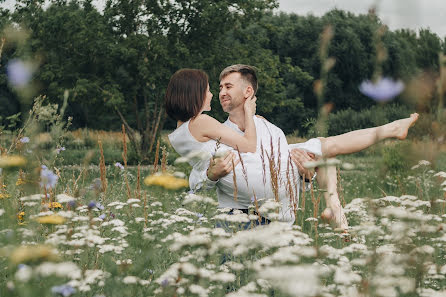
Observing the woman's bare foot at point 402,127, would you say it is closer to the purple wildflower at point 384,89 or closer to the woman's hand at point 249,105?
the woman's hand at point 249,105

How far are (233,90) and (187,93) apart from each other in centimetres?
41

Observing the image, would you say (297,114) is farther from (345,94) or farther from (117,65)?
(117,65)

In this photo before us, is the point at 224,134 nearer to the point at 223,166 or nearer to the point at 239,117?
the point at 223,166

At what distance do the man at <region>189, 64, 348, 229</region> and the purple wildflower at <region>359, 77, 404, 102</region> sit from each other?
1266 millimetres

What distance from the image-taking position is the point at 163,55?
14453 millimetres

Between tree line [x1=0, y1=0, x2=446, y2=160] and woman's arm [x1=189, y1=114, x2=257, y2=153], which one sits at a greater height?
tree line [x1=0, y1=0, x2=446, y2=160]

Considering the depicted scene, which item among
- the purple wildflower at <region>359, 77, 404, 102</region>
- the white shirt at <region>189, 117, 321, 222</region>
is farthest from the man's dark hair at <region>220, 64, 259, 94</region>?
the purple wildflower at <region>359, 77, 404, 102</region>

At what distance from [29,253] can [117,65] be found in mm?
14672

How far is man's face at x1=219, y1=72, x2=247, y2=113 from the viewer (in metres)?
3.46

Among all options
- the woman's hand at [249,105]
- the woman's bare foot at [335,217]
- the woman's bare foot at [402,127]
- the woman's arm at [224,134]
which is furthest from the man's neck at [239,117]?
the woman's bare foot at [402,127]

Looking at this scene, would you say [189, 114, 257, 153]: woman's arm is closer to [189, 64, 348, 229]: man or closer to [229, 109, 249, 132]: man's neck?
[189, 64, 348, 229]: man

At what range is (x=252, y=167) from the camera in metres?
3.07

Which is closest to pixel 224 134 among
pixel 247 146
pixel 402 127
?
pixel 247 146

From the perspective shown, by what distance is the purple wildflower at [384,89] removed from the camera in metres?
Answer: 1.32
